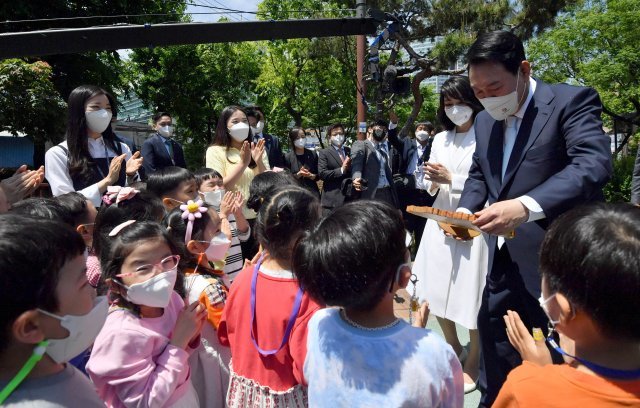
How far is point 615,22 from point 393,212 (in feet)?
55.3

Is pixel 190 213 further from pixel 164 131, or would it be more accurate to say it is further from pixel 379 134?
pixel 379 134

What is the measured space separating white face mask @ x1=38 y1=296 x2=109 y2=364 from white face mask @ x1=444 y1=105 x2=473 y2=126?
8.12 feet

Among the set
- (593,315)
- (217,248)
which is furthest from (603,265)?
(217,248)

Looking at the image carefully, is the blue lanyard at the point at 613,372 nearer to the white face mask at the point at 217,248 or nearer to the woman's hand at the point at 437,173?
the white face mask at the point at 217,248

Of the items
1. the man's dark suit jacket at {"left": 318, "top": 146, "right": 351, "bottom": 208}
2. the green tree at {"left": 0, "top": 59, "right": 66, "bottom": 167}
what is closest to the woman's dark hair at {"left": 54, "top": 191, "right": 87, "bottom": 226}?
the man's dark suit jacket at {"left": 318, "top": 146, "right": 351, "bottom": 208}

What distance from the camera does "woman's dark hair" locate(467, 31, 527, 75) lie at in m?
2.05

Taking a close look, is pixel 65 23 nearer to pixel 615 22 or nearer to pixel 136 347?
pixel 136 347

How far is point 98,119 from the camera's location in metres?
3.29

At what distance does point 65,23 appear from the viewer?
13281mm

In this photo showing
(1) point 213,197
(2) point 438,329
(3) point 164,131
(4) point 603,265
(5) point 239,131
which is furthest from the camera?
(3) point 164,131

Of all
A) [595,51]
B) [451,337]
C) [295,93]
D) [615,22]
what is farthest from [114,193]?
[295,93]

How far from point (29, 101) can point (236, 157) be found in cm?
793

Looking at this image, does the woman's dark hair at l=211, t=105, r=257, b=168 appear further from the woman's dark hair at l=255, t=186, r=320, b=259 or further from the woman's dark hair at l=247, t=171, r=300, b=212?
the woman's dark hair at l=255, t=186, r=320, b=259

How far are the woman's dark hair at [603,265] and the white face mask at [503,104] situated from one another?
99 cm
